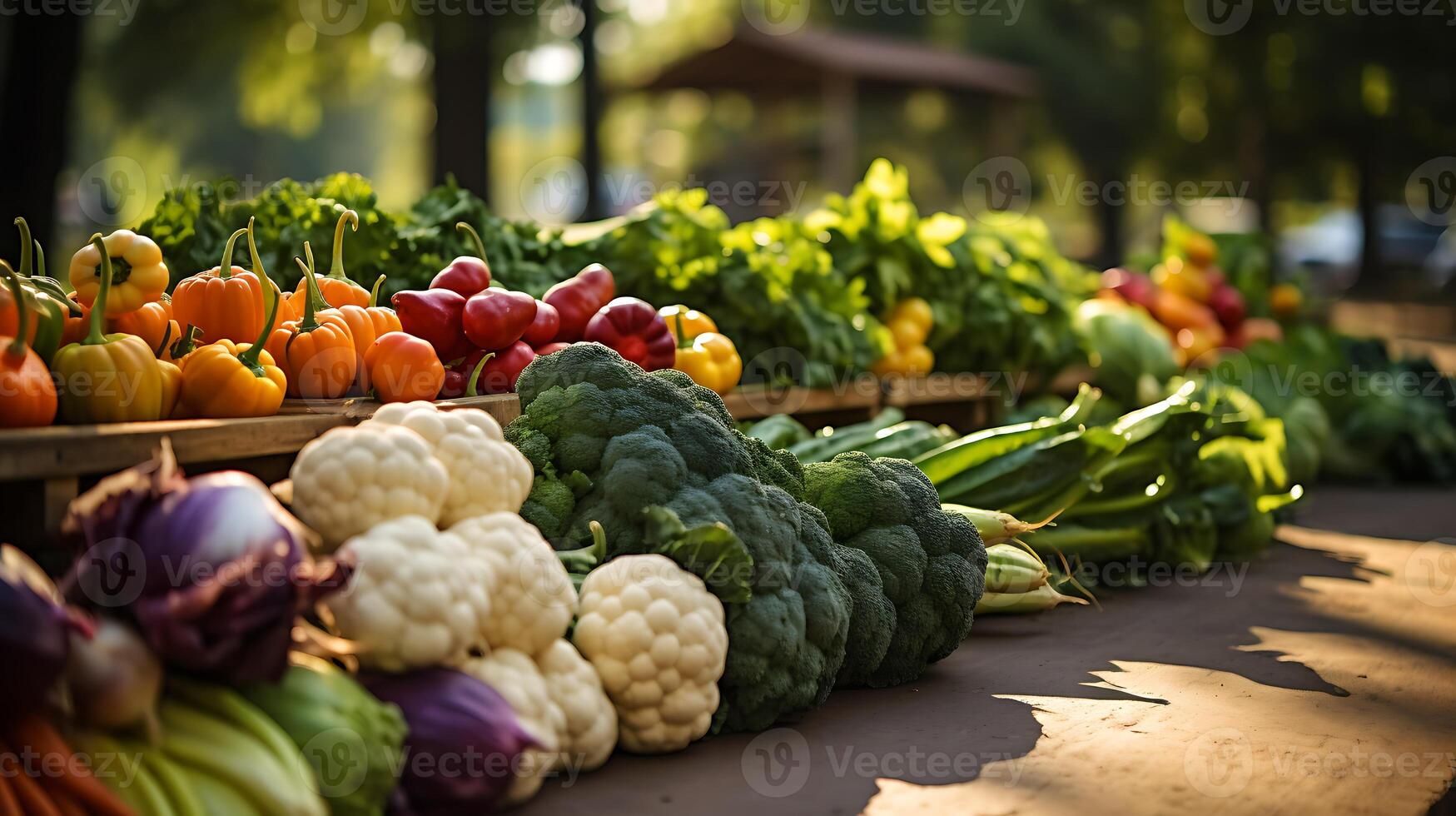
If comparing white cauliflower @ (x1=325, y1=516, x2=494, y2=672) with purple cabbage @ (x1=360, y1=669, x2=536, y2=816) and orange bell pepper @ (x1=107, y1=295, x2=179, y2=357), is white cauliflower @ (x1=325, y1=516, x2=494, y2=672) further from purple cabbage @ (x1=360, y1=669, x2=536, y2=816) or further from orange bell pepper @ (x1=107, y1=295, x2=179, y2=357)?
orange bell pepper @ (x1=107, y1=295, x2=179, y2=357)

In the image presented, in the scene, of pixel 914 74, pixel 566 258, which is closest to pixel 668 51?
pixel 914 74

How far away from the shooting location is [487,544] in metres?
2.65

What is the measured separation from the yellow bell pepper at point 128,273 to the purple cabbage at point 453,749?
131 centimetres

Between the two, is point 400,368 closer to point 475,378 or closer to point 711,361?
point 475,378

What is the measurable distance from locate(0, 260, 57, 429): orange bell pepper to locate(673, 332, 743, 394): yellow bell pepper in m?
2.20

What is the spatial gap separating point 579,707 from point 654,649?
214 mm

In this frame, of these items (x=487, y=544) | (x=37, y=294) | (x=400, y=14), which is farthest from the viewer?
(x=400, y=14)

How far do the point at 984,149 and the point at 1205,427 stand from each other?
2299 centimetres

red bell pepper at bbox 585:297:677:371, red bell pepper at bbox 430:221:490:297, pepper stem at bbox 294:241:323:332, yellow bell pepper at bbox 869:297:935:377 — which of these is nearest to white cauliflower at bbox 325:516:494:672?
pepper stem at bbox 294:241:323:332

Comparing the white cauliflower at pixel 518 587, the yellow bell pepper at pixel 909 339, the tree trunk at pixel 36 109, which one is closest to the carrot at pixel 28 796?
the white cauliflower at pixel 518 587

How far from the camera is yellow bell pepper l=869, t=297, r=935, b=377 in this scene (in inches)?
230

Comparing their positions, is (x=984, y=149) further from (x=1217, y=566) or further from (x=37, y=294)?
(x=37, y=294)

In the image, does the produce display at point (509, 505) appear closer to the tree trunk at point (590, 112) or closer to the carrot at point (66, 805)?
the carrot at point (66, 805)

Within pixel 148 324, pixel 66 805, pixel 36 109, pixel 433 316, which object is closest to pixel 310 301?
pixel 148 324
